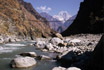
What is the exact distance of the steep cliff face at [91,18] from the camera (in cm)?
5362

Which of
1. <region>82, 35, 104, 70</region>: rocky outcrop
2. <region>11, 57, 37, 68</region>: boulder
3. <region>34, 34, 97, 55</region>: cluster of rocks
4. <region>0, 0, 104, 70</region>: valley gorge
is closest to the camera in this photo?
<region>82, 35, 104, 70</region>: rocky outcrop

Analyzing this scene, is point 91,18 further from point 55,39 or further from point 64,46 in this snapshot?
point 64,46

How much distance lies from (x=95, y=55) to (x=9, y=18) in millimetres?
59257

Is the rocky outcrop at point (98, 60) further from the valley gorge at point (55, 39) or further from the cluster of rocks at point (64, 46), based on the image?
the cluster of rocks at point (64, 46)

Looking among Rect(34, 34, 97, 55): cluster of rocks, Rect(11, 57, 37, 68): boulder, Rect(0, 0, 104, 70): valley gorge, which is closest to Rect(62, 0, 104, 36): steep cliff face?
Rect(0, 0, 104, 70): valley gorge

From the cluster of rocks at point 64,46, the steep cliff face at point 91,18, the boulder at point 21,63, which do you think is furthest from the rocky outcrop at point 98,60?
the steep cliff face at point 91,18

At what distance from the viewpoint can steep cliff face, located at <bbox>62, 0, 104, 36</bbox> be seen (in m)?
53.6

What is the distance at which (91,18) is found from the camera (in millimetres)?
58906

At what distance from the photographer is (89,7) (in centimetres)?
6391

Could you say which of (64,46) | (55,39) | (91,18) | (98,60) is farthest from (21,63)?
(91,18)

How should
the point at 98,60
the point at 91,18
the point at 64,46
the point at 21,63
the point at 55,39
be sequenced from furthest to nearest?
the point at 91,18 → the point at 55,39 → the point at 64,46 → the point at 21,63 → the point at 98,60

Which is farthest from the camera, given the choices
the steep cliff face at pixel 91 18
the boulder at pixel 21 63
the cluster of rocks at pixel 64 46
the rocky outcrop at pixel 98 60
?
the steep cliff face at pixel 91 18

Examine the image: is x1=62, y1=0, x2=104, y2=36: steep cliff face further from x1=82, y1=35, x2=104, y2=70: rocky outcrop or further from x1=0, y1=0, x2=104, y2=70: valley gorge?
x1=82, y1=35, x2=104, y2=70: rocky outcrop

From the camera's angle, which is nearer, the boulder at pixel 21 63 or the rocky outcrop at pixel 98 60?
the rocky outcrop at pixel 98 60
